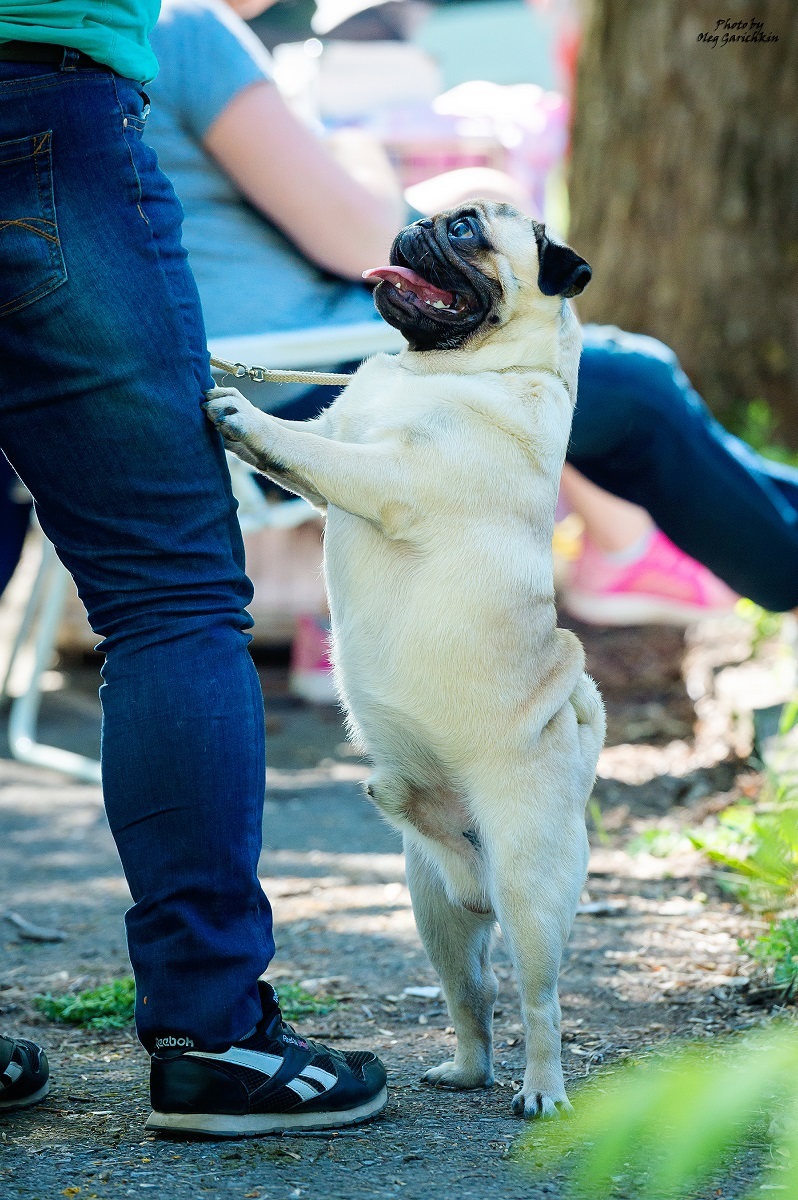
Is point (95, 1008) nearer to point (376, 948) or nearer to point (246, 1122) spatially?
point (376, 948)

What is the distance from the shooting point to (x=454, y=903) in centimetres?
227

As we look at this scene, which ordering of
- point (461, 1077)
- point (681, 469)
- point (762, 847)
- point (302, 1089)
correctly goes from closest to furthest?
point (302, 1089)
point (461, 1077)
point (762, 847)
point (681, 469)

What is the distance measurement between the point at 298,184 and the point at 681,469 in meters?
1.38

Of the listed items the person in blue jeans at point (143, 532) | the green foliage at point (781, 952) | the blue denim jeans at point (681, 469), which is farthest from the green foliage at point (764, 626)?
the person in blue jeans at point (143, 532)

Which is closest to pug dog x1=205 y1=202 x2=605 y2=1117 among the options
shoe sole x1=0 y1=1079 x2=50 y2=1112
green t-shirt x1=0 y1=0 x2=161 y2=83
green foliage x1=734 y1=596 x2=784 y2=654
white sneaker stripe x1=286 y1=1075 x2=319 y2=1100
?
white sneaker stripe x1=286 y1=1075 x2=319 y2=1100

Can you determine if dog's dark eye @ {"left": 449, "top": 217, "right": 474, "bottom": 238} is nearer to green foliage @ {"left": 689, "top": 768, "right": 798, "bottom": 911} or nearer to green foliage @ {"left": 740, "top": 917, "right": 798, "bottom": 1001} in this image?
green foliage @ {"left": 689, "top": 768, "right": 798, "bottom": 911}

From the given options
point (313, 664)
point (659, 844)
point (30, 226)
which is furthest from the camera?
point (313, 664)

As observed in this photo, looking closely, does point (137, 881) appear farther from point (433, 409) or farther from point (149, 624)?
point (433, 409)

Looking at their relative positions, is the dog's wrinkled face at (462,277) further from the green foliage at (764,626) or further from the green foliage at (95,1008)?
the green foliage at (764,626)

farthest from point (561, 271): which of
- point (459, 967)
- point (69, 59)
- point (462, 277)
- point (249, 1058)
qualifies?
point (249, 1058)

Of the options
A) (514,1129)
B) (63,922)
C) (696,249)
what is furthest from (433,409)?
(696,249)

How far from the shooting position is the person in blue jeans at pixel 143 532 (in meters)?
1.85

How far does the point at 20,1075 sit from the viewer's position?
209 centimetres

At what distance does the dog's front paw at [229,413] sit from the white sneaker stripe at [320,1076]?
97 centimetres
